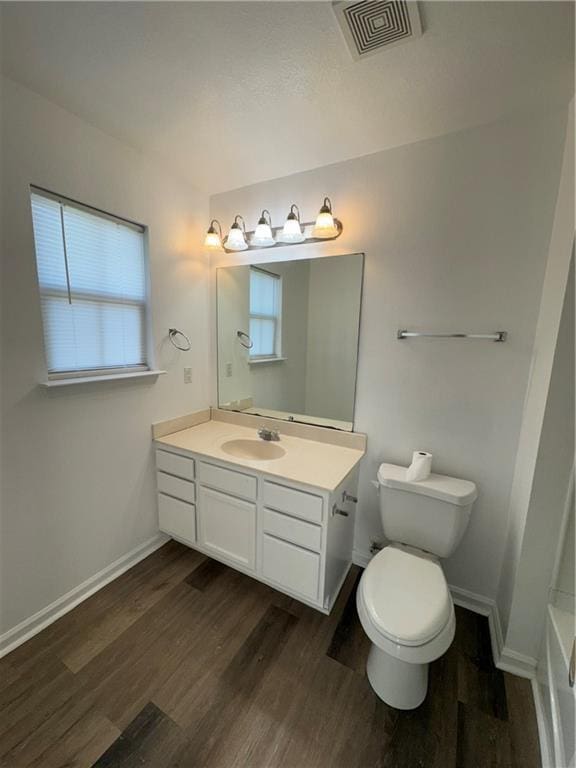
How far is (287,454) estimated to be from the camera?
1819 mm

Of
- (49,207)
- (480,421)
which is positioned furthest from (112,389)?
(480,421)

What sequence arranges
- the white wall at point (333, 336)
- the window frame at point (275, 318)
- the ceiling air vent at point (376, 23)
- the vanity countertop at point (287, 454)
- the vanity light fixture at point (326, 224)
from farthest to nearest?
the window frame at point (275, 318)
the white wall at point (333, 336)
the vanity light fixture at point (326, 224)
the vanity countertop at point (287, 454)
the ceiling air vent at point (376, 23)

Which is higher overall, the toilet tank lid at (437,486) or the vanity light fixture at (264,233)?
the vanity light fixture at (264,233)

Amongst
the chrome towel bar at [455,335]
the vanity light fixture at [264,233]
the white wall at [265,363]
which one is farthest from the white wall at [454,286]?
the white wall at [265,363]

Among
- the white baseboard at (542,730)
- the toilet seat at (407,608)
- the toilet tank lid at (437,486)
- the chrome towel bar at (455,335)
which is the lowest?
the white baseboard at (542,730)

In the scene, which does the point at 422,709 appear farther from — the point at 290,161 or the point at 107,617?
the point at 290,161

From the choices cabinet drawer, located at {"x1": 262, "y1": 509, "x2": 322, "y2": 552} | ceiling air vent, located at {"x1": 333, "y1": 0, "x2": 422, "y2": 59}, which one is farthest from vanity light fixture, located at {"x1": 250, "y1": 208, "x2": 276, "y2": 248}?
cabinet drawer, located at {"x1": 262, "y1": 509, "x2": 322, "y2": 552}

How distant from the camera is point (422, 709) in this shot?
125 centimetres

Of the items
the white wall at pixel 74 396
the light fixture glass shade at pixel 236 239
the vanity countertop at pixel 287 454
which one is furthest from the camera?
the light fixture glass shade at pixel 236 239

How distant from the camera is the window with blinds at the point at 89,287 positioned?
1435mm

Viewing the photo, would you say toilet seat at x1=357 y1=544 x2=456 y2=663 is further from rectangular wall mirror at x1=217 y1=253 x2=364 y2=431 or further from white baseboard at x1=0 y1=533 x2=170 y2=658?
white baseboard at x1=0 y1=533 x2=170 y2=658

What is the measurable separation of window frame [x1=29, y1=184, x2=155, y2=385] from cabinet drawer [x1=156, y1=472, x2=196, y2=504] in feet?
2.24

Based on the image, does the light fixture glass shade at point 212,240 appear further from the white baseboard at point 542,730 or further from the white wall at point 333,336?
the white baseboard at point 542,730

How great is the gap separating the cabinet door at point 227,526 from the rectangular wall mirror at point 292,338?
67 centimetres
